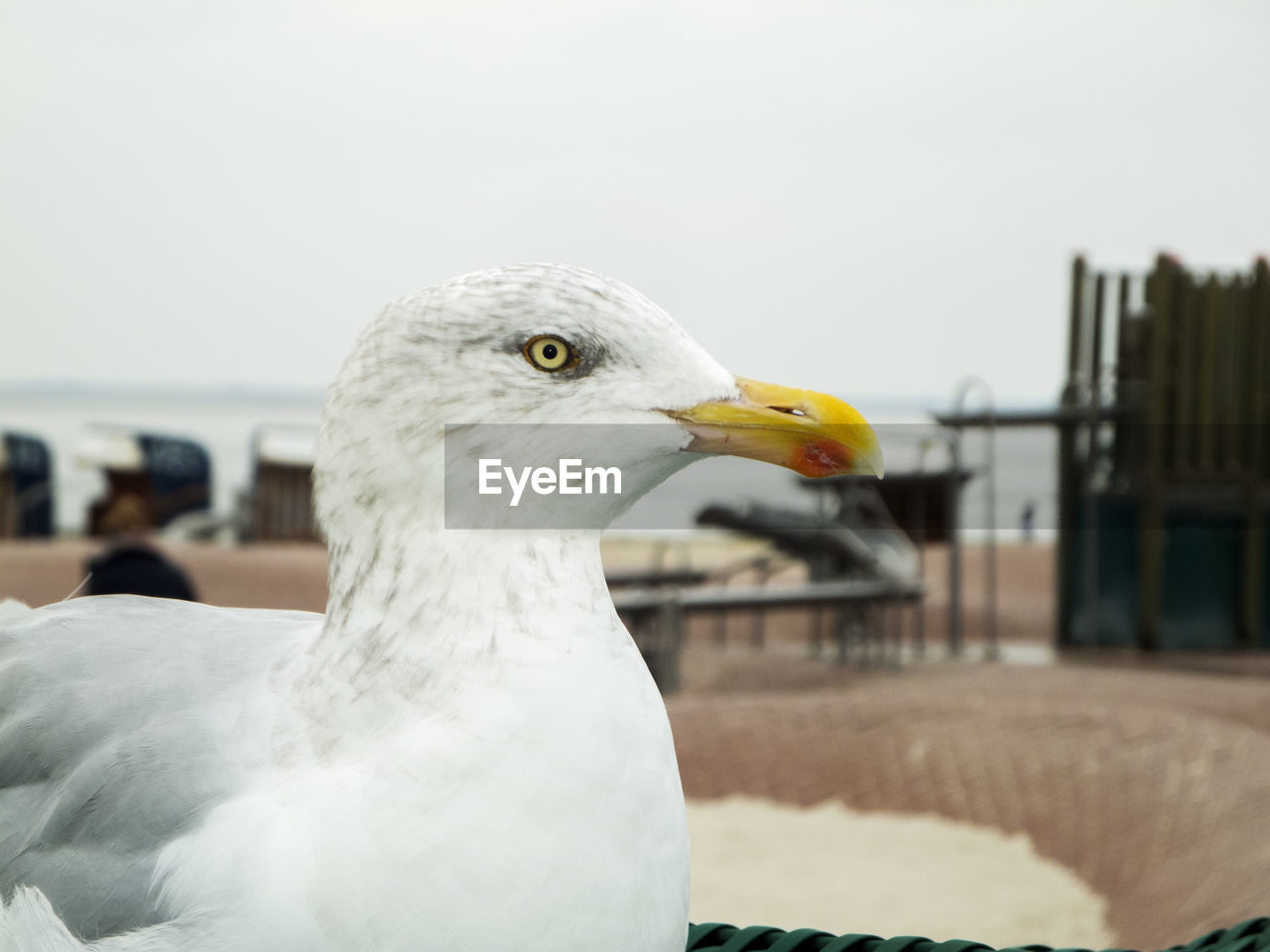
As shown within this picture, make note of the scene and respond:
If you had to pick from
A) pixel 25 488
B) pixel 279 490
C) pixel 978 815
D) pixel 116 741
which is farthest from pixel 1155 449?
pixel 25 488

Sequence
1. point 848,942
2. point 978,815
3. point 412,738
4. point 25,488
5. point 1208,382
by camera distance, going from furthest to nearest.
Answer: point 25,488, point 1208,382, point 978,815, point 848,942, point 412,738

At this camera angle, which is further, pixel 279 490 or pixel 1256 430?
pixel 279 490

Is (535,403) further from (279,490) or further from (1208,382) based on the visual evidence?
(279,490)

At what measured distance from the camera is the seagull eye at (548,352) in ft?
2.97

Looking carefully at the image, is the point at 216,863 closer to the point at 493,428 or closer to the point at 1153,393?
the point at 493,428

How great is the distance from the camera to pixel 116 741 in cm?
92

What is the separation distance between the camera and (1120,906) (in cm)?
283

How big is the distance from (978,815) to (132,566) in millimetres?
2463

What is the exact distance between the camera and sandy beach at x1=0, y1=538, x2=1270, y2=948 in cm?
280

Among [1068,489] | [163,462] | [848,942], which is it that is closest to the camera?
[848,942]

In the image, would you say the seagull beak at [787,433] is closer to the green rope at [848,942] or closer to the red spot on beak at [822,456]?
the red spot on beak at [822,456]

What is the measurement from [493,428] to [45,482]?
1067 centimetres

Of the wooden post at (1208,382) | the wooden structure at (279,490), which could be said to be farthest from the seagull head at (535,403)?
the wooden structure at (279,490)

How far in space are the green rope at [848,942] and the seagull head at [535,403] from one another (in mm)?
635
